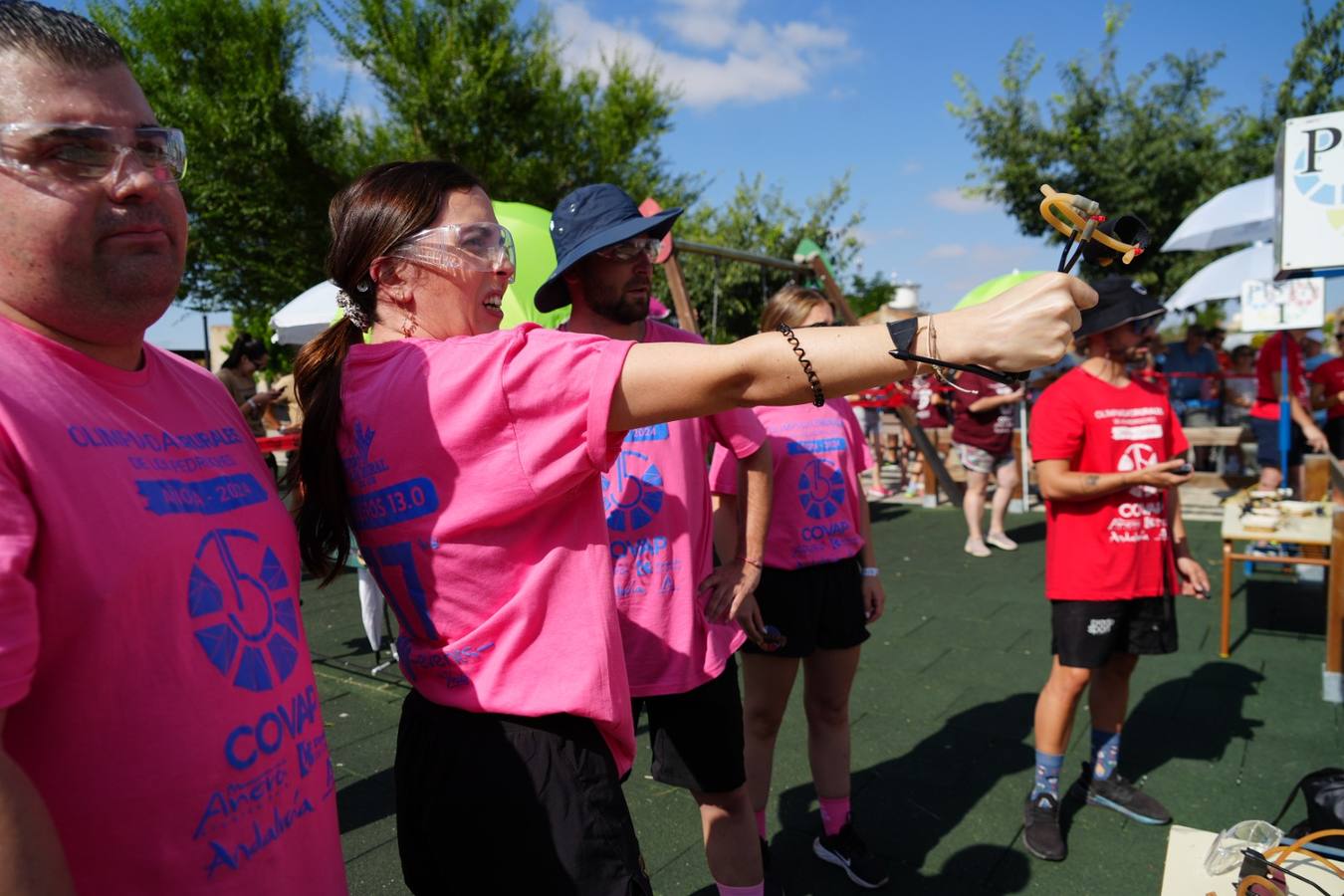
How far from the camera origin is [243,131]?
14625 millimetres

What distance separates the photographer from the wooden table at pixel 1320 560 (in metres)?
4.08

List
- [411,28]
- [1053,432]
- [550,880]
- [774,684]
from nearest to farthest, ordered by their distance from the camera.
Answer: [550,880] < [774,684] < [1053,432] < [411,28]

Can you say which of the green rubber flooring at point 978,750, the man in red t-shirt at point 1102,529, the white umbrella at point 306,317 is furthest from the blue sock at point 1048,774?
the white umbrella at point 306,317

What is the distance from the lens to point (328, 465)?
4.66 feet

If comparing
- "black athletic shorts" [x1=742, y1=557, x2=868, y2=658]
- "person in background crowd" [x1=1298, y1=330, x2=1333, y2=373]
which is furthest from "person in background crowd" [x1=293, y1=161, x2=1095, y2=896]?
"person in background crowd" [x1=1298, y1=330, x2=1333, y2=373]

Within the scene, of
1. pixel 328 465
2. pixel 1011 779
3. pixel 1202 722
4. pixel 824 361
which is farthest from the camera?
pixel 1202 722

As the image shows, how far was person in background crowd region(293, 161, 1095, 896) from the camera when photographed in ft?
3.72

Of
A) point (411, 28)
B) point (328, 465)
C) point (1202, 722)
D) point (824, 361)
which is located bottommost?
point (1202, 722)

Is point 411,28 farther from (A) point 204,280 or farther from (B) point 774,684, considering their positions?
(B) point 774,684

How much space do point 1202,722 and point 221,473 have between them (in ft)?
14.3

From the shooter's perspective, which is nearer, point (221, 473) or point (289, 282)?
point (221, 473)

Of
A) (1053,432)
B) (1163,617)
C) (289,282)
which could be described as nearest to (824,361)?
(1053,432)

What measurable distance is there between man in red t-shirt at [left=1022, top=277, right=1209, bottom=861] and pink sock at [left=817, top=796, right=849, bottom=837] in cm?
68

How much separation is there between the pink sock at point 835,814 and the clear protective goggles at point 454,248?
2235 mm
